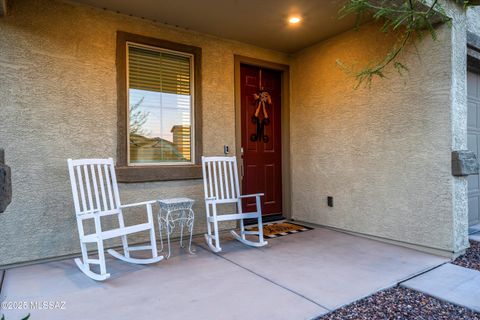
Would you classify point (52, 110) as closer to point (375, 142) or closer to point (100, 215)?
point (100, 215)

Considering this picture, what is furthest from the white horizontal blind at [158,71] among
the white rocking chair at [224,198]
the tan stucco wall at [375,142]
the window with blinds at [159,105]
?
the tan stucco wall at [375,142]

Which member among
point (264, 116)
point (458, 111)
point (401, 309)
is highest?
point (264, 116)

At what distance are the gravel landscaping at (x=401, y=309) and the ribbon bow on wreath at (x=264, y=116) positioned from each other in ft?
8.94

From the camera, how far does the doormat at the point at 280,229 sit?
12.8 ft

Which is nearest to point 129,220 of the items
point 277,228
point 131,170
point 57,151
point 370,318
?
point 131,170

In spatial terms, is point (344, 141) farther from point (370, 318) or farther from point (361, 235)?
point (370, 318)

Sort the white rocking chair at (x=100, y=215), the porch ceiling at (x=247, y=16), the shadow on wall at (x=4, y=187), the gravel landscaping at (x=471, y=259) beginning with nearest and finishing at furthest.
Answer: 1. the shadow on wall at (x=4, y=187)
2. the white rocking chair at (x=100, y=215)
3. the gravel landscaping at (x=471, y=259)
4. the porch ceiling at (x=247, y=16)

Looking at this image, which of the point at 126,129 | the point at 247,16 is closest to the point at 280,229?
the point at 126,129

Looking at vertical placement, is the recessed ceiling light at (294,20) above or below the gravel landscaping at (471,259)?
above

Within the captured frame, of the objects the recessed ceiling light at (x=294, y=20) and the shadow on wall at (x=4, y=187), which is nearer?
the shadow on wall at (x=4, y=187)

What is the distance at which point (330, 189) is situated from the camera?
4.14 m

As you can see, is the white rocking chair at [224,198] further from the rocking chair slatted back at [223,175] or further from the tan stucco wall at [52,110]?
the tan stucco wall at [52,110]

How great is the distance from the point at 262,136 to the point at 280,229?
136 centimetres

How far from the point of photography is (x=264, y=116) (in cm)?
457
